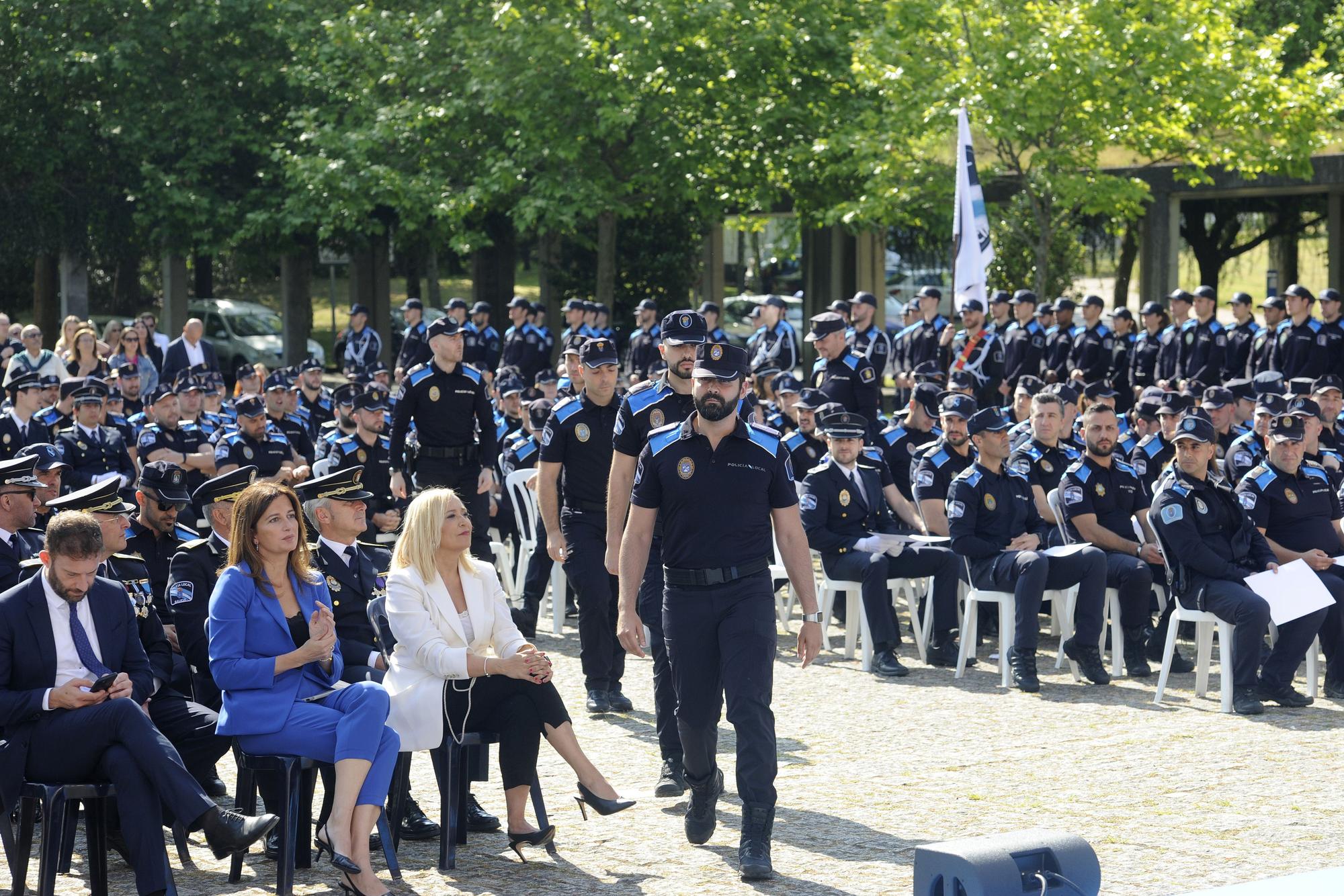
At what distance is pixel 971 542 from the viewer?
9977 mm

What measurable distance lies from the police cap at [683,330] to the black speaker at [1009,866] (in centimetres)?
298

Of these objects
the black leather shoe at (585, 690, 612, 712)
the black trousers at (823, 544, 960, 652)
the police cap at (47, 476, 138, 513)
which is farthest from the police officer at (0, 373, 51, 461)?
the black trousers at (823, 544, 960, 652)

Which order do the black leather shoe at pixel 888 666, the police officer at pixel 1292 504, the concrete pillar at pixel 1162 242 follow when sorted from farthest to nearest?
the concrete pillar at pixel 1162 242
the black leather shoe at pixel 888 666
the police officer at pixel 1292 504

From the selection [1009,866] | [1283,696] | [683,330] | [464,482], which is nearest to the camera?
[1009,866]

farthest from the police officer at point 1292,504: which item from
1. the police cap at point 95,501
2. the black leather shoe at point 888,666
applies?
the police cap at point 95,501

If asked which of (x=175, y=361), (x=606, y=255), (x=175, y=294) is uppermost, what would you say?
(x=606, y=255)

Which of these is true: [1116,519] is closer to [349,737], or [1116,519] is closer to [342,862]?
[349,737]

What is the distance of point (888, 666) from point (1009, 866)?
207 inches

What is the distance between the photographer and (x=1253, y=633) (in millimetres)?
9078

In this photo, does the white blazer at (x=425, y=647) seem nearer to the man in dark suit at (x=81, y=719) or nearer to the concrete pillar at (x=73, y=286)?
the man in dark suit at (x=81, y=719)

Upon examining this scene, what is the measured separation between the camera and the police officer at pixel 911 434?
39.5ft

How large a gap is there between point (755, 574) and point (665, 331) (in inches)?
56.5

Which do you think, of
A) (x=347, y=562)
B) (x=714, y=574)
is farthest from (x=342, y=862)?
(x=347, y=562)

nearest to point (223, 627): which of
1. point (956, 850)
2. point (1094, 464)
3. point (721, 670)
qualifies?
point (721, 670)
